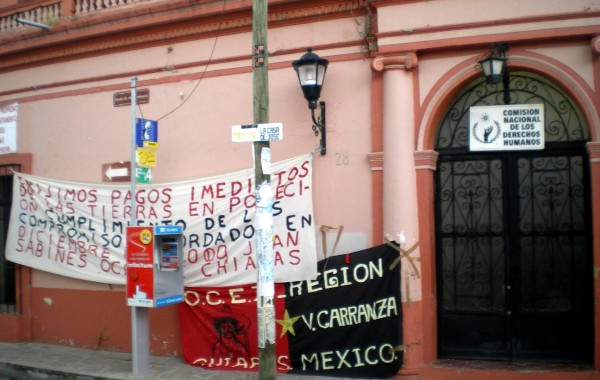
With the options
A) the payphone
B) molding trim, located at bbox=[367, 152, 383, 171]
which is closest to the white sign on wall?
the payphone

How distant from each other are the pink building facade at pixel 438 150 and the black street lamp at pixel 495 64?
10 centimetres

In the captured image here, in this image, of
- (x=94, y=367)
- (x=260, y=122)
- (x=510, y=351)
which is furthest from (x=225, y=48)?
(x=510, y=351)

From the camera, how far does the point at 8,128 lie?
38.4ft

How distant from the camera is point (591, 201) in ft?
25.3

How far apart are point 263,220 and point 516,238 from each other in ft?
10.3

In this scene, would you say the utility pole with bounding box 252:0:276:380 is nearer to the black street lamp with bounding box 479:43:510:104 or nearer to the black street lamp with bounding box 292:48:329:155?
the black street lamp with bounding box 292:48:329:155

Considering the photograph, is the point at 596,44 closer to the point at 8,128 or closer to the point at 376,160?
the point at 376,160

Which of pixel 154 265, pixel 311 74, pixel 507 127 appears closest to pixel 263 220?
pixel 154 265

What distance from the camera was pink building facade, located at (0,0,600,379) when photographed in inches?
310

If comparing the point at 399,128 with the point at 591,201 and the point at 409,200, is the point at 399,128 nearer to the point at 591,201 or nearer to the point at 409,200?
the point at 409,200

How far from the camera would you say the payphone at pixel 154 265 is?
8578 mm

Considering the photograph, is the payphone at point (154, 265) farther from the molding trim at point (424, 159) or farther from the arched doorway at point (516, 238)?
the arched doorway at point (516, 238)

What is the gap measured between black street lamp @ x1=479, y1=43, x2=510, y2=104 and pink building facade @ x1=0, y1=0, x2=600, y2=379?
10 centimetres

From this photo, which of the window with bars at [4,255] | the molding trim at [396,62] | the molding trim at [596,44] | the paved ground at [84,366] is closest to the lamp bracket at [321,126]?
the molding trim at [396,62]
